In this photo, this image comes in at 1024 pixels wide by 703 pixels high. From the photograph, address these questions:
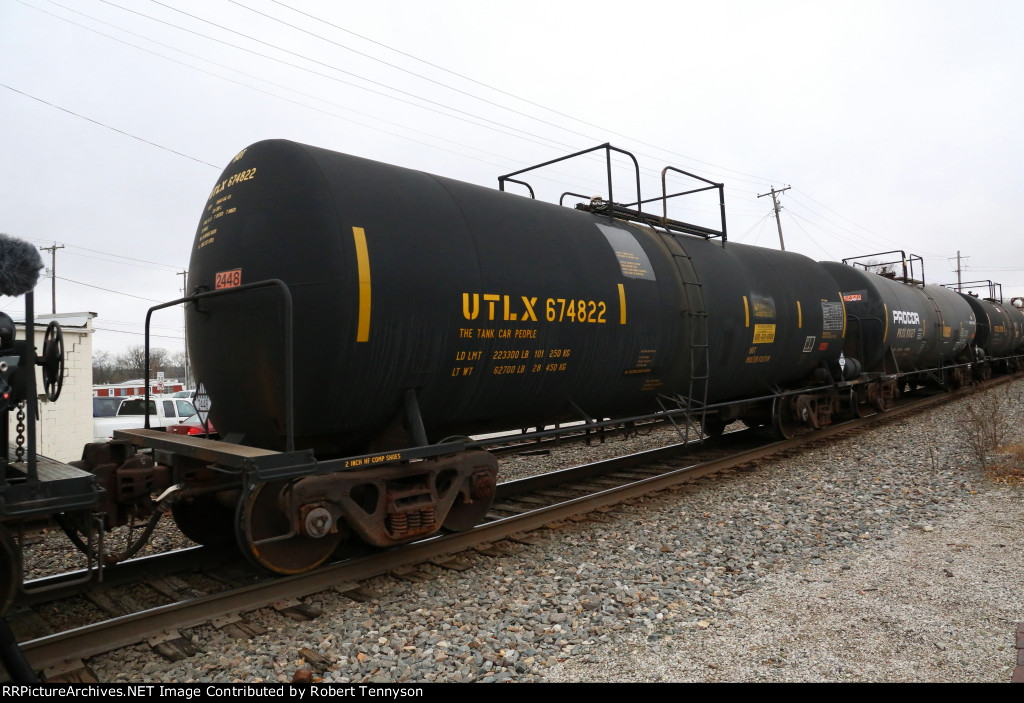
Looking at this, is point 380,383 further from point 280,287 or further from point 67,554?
point 67,554

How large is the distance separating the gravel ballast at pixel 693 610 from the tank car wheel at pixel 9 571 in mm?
643

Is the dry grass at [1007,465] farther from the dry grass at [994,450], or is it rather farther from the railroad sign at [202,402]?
the railroad sign at [202,402]

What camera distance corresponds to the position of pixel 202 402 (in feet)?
18.9

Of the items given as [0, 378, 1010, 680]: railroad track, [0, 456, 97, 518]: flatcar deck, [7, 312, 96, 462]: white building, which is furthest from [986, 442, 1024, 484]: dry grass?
[7, 312, 96, 462]: white building

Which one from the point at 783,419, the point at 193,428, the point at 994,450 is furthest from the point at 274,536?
the point at 994,450

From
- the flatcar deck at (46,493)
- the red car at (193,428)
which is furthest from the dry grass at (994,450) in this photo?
the flatcar deck at (46,493)

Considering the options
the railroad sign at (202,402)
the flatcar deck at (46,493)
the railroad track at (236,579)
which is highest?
the railroad sign at (202,402)

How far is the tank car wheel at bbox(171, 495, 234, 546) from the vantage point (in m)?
5.58

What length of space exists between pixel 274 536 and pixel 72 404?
379 inches

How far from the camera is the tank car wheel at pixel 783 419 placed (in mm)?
10836

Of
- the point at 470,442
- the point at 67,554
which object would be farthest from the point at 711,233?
the point at 67,554

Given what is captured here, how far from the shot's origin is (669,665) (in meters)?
3.70

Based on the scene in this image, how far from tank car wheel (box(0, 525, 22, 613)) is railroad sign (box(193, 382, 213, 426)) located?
2270 millimetres

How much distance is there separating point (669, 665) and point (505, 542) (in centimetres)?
257
